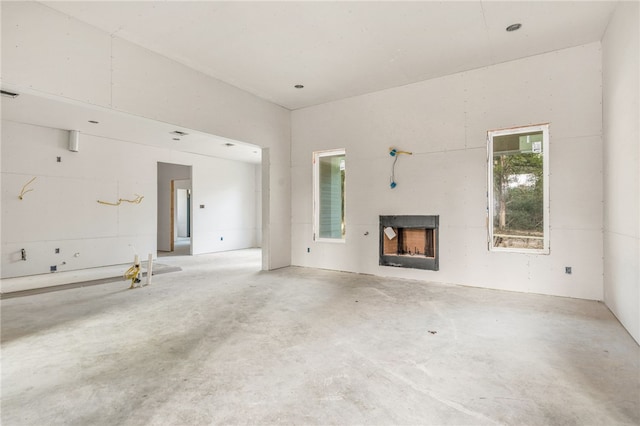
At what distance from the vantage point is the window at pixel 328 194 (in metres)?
6.46

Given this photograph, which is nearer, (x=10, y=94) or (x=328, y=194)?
(x=10, y=94)

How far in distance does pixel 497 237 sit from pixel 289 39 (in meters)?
4.19

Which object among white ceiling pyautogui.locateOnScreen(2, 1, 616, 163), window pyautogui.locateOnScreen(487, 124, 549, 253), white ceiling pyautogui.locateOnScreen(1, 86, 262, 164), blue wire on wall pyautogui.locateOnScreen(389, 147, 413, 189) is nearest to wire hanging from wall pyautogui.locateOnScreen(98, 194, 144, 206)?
white ceiling pyautogui.locateOnScreen(1, 86, 262, 164)

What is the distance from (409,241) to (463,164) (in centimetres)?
159

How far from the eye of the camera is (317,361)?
95.3 inches

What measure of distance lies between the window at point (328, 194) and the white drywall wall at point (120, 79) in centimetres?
92

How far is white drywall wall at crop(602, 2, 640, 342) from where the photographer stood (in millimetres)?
2807

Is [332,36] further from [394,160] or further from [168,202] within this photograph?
[168,202]

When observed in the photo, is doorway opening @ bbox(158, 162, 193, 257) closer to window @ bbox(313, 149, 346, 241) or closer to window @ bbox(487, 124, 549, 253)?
window @ bbox(313, 149, 346, 241)

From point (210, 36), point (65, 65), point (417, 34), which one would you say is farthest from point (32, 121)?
point (417, 34)

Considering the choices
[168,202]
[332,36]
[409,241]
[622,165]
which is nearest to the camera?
[622,165]

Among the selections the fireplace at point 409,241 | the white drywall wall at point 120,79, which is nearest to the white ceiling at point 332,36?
the white drywall wall at point 120,79

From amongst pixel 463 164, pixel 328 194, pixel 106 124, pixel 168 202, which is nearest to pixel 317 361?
pixel 463 164

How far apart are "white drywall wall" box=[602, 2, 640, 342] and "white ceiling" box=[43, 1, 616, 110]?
538mm
